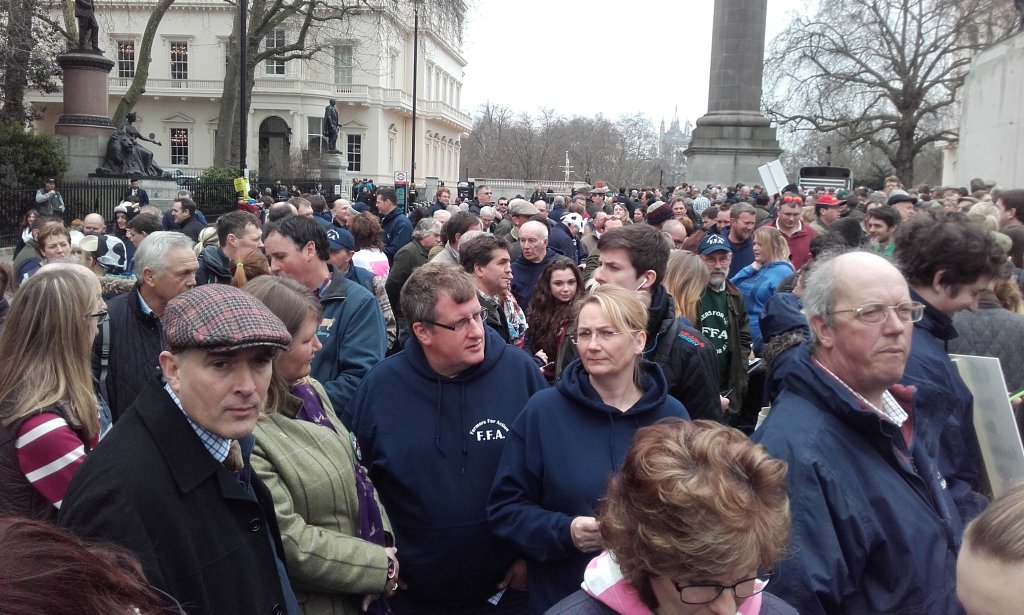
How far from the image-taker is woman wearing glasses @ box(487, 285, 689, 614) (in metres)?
3.07

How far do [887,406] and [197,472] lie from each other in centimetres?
225

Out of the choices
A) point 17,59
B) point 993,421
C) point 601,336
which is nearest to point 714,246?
point 993,421

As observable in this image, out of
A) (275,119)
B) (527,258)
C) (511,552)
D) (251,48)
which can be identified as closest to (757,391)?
(527,258)

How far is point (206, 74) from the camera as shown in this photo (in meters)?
60.3

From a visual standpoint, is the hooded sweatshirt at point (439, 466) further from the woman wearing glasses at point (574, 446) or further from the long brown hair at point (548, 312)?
the long brown hair at point (548, 312)

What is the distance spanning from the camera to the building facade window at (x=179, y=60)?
198 ft

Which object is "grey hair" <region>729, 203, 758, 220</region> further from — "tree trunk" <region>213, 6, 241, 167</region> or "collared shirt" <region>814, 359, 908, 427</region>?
"tree trunk" <region>213, 6, 241, 167</region>

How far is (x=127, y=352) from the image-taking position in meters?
4.42

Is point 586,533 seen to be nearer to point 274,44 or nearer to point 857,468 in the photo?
point 857,468

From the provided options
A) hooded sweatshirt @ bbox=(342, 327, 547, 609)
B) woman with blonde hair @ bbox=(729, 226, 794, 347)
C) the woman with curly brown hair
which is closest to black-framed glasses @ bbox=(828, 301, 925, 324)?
hooded sweatshirt @ bbox=(342, 327, 547, 609)

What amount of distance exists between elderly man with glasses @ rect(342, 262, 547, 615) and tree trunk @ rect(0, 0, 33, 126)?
21560mm

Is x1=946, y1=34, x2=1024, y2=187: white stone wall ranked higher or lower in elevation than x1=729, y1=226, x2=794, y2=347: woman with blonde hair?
higher

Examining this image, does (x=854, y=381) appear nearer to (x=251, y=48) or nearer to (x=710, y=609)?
(x=710, y=609)

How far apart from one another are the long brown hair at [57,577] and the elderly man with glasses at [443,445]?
2.13 meters
